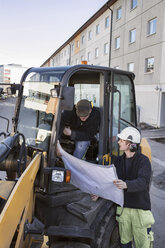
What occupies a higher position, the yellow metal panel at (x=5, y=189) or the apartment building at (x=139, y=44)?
the apartment building at (x=139, y=44)

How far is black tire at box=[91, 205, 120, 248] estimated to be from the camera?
2625 millimetres

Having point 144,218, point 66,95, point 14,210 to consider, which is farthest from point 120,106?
point 14,210

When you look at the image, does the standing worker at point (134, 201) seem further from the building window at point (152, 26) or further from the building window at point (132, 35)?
the building window at point (132, 35)

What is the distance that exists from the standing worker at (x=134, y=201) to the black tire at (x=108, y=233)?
97 millimetres

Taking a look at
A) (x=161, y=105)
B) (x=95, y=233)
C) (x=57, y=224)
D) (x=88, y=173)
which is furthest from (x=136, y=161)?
(x=161, y=105)

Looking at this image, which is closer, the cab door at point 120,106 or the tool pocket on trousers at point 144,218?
the tool pocket on trousers at point 144,218

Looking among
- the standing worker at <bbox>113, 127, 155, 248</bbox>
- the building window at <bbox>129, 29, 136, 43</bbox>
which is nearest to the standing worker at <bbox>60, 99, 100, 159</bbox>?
the standing worker at <bbox>113, 127, 155, 248</bbox>

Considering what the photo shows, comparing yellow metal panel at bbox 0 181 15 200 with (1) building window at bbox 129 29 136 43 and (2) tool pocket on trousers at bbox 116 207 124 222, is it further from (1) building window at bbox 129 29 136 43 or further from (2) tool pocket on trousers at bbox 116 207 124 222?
(1) building window at bbox 129 29 136 43

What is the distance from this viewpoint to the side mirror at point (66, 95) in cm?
257

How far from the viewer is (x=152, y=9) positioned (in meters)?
16.7

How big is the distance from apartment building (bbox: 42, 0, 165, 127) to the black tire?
14070mm

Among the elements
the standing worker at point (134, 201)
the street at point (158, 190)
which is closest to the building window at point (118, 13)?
the street at point (158, 190)

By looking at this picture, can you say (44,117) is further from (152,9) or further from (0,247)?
(152,9)

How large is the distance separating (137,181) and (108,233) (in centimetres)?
76
